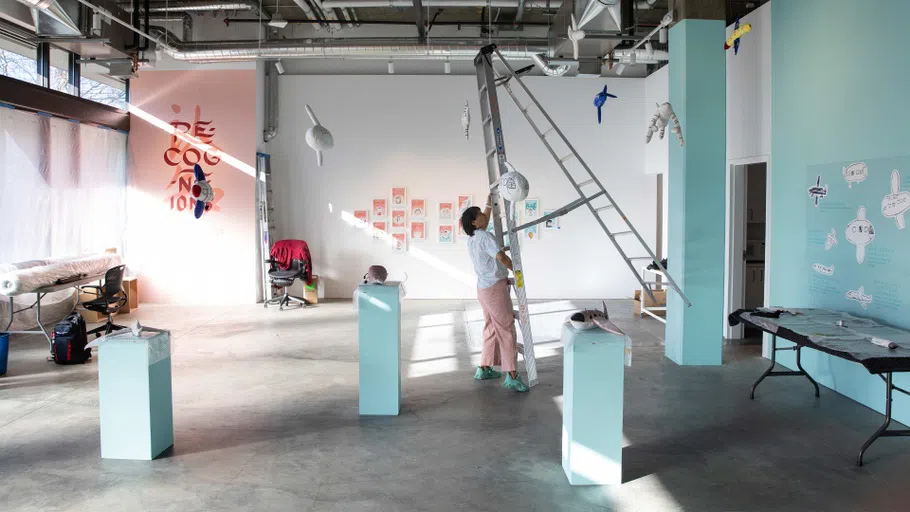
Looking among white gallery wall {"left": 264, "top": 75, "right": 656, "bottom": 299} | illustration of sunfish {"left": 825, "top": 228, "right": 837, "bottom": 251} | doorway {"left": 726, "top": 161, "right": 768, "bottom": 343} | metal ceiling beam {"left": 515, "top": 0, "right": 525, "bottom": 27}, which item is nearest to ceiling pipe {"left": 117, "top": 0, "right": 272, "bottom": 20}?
white gallery wall {"left": 264, "top": 75, "right": 656, "bottom": 299}

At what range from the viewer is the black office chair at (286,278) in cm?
1120

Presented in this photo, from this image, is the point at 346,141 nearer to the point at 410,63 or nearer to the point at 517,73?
the point at 410,63

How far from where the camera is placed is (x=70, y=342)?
7.29 meters

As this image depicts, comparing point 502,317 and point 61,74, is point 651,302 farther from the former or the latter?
point 61,74

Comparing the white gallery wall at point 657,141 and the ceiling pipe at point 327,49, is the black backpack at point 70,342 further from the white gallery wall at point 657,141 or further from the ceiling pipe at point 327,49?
the white gallery wall at point 657,141

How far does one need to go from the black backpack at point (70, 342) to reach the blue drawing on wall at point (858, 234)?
7779 millimetres

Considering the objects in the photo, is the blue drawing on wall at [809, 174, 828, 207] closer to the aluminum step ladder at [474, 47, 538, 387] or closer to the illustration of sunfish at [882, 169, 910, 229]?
the illustration of sunfish at [882, 169, 910, 229]

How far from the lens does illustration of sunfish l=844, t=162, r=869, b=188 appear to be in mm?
5777

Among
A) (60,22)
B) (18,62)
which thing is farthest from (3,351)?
(18,62)

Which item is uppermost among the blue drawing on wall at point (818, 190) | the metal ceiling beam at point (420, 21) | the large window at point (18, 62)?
the metal ceiling beam at point (420, 21)

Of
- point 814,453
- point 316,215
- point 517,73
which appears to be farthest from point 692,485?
point 316,215

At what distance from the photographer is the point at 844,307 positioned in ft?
20.0

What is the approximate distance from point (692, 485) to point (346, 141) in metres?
9.66

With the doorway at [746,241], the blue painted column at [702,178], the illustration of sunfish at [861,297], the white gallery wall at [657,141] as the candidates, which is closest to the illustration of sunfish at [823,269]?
the illustration of sunfish at [861,297]
